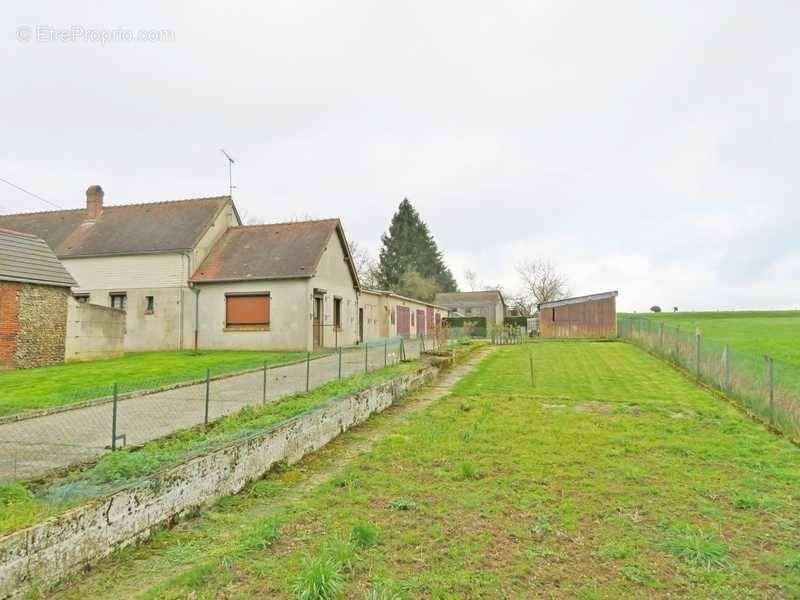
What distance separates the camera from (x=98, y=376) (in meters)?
14.1

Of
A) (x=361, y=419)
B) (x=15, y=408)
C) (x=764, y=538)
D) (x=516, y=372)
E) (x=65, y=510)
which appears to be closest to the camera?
(x=65, y=510)

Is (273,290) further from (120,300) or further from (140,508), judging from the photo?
(140,508)

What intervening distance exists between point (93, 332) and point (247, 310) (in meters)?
5.82

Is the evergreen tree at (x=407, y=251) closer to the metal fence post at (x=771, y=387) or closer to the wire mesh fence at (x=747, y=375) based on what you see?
the wire mesh fence at (x=747, y=375)

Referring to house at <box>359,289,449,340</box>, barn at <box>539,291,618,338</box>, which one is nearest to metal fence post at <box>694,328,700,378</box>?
house at <box>359,289,449,340</box>

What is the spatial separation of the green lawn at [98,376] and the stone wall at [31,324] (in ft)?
1.97

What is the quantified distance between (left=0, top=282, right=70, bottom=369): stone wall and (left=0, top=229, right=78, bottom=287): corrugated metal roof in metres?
0.26

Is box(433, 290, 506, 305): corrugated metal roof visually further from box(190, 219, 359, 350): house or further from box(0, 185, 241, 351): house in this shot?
box(0, 185, 241, 351): house

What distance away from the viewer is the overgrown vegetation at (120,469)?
13.3 feet

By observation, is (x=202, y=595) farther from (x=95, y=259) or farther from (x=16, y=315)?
(x=95, y=259)

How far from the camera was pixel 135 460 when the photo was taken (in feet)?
16.9

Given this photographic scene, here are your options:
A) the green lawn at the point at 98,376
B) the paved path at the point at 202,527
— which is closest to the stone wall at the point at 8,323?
the green lawn at the point at 98,376

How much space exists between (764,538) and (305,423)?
5375 millimetres

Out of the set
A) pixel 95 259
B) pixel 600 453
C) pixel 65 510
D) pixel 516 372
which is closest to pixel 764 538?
pixel 600 453
